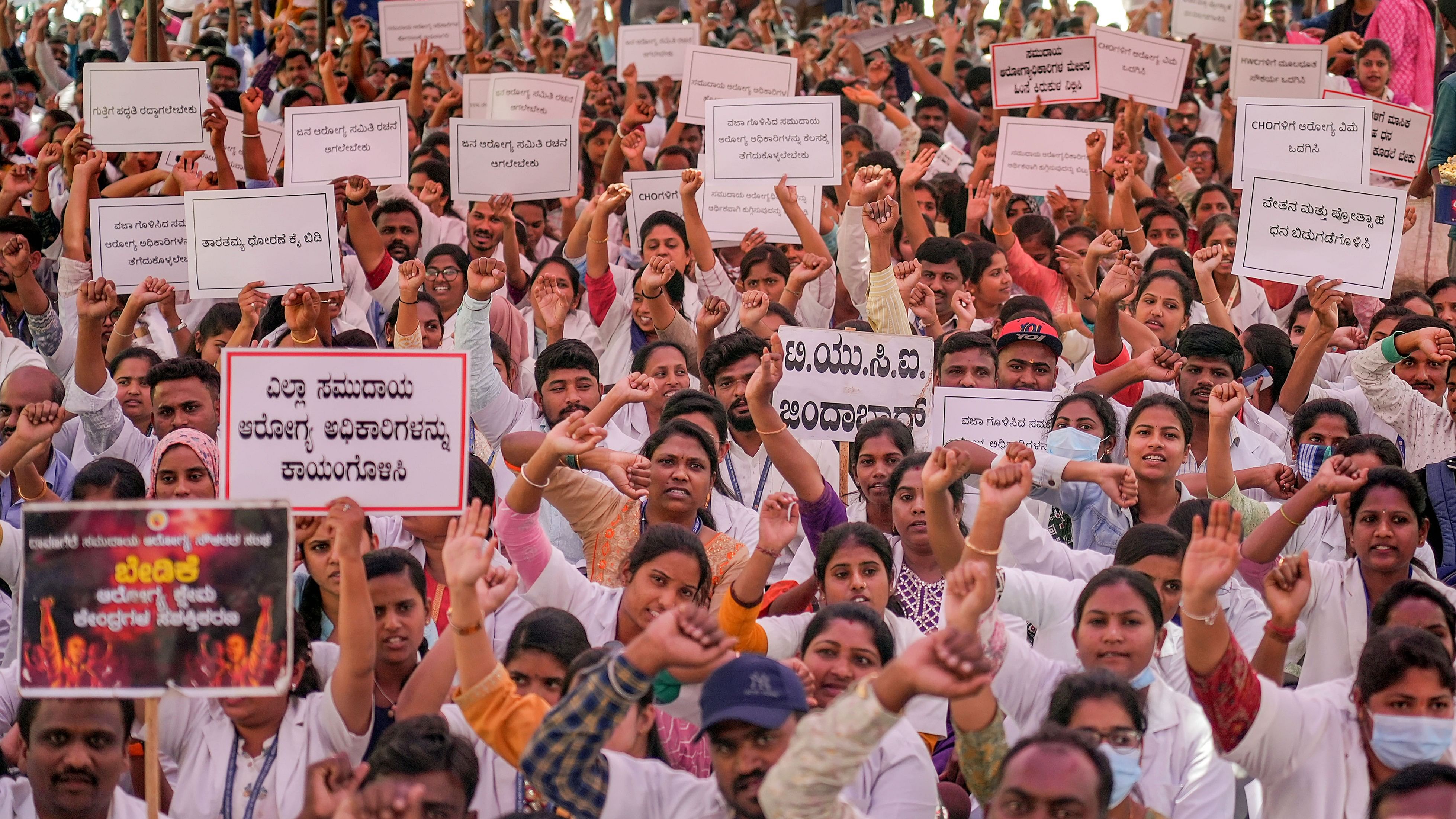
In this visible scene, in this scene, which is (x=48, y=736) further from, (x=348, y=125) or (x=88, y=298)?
(x=348, y=125)

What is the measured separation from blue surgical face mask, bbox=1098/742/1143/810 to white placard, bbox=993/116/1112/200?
19.7 feet

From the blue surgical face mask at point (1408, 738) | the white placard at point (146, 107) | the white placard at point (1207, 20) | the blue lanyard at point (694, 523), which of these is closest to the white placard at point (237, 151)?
the white placard at point (146, 107)

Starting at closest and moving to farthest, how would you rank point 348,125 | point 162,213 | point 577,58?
point 162,213
point 348,125
point 577,58

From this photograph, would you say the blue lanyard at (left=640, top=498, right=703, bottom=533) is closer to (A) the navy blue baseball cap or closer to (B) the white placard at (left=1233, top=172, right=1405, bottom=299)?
(A) the navy blue baseball cap

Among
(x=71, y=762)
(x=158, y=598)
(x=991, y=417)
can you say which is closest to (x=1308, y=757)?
(x=991, y=417)

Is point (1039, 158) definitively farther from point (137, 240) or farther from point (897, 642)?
point (897, 642)

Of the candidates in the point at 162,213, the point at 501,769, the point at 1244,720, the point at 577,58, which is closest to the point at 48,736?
the point at 501,769

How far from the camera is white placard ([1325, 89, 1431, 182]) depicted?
9203 millimetres

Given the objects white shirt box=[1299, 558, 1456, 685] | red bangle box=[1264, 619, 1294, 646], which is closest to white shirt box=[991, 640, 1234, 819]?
red bangle box=[1264, 619, 1294, 646]

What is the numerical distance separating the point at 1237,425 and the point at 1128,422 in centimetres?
79

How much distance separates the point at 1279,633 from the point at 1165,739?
1.40 ft

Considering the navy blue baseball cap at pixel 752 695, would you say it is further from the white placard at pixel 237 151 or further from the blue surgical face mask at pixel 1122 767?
the white placard at pixel 237 151

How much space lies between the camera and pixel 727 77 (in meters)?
9.92

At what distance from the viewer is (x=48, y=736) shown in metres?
3.85
